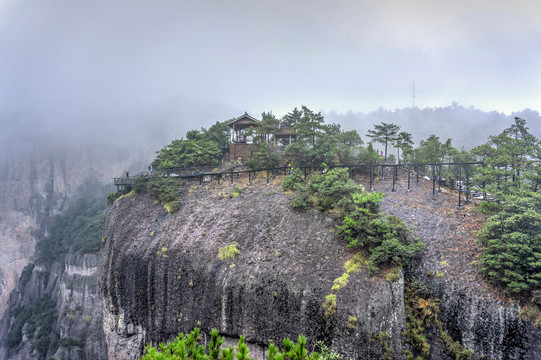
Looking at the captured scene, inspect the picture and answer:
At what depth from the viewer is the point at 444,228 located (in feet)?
49.5

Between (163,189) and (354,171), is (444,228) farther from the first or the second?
(163,189)

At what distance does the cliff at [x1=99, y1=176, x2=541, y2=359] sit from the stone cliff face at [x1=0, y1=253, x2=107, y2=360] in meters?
24.7

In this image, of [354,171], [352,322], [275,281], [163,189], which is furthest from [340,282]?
[163,189]

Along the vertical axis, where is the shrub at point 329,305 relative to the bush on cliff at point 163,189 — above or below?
below

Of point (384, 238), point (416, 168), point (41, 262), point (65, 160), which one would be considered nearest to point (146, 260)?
point (384, 238)

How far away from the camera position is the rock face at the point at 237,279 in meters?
12.2

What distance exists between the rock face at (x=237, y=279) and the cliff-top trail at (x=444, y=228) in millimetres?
2952

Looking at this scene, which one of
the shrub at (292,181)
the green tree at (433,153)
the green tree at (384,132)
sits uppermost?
the green tree at (384,132)

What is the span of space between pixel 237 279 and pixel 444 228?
12.0m

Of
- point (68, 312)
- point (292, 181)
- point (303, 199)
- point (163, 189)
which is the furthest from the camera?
point (68, 312)

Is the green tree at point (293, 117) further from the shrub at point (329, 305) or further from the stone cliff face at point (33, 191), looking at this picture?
the stone cliff face at point (33, 191)

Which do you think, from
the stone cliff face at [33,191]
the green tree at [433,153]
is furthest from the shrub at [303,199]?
the stone cliff face at [33,191]

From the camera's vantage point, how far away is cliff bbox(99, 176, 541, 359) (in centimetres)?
1141

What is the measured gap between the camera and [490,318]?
10.9m
